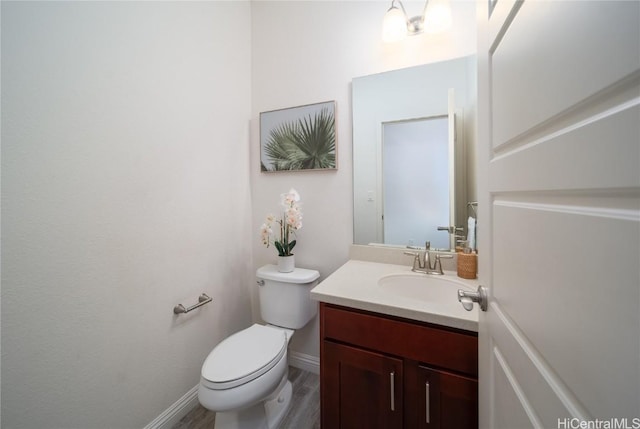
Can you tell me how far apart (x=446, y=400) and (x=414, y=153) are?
1.12m

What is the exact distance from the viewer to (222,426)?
1.14m

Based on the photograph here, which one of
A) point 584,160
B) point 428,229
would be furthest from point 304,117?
point 584,160

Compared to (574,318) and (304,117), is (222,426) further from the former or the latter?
(304,117)

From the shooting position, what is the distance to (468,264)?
116cm

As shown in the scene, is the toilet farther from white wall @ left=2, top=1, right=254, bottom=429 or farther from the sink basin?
the sink basin

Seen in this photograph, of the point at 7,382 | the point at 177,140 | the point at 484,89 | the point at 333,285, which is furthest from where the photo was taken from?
the point at 177,140

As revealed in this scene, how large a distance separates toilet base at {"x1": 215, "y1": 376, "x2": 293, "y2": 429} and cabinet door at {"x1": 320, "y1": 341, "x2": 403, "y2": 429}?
14.2 inches

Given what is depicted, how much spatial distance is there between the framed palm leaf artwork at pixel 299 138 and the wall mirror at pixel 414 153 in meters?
0.17

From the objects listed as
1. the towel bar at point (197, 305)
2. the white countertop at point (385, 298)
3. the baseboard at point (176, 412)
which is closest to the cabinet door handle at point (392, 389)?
the white countertop at point (385, 298)

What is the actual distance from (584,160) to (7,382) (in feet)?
5.05

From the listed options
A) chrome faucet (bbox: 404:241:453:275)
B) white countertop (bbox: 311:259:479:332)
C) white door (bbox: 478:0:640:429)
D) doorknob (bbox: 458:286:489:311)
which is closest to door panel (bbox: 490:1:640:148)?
white door (bbox: 478:0:640:429)

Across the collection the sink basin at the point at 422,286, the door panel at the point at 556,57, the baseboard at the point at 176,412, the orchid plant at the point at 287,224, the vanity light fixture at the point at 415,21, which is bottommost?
the baseboard at the point at 176,412

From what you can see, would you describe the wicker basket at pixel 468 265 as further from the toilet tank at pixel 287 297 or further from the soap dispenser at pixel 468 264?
the toilet tank at pixel 287 297

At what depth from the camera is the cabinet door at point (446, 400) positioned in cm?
80
